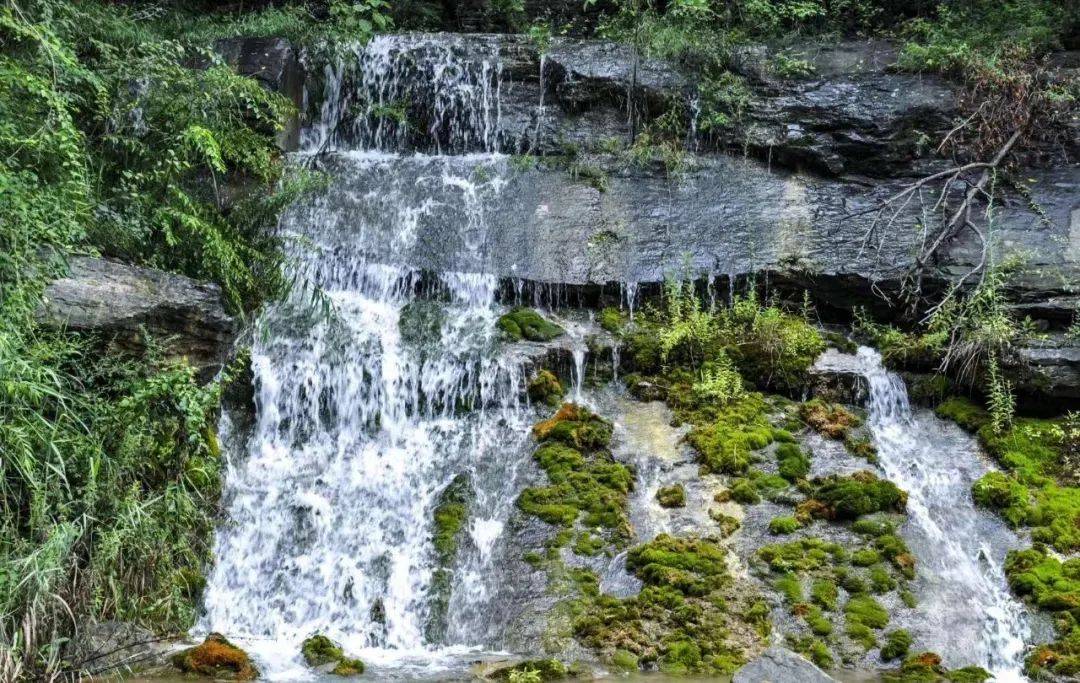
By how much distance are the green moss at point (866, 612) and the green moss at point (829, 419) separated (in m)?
2.38

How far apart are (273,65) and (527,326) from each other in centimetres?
626

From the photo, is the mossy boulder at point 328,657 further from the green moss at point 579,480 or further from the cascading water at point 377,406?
the green moss at point 579,480

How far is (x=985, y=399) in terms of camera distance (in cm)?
1005

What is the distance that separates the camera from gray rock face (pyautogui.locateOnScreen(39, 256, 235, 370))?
772 cm

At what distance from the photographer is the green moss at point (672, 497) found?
8578mm

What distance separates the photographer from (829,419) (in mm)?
9680

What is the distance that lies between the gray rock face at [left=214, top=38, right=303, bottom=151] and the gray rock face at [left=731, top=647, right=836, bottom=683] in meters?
10.3

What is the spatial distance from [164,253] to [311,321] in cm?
182

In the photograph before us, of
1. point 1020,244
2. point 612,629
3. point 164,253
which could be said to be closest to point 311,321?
point 164,253

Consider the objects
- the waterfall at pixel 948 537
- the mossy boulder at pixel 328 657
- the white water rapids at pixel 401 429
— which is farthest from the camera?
the white water rapids at pixel 401 429

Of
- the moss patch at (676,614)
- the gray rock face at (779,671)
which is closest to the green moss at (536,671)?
the moss patch at (676,614)

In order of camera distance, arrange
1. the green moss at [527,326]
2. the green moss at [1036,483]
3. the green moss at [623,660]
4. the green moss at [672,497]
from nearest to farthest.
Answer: the green moss at [623,660]
the green moss at [1036,483]
the green moss at [672,497]
the green moss at [527,326]

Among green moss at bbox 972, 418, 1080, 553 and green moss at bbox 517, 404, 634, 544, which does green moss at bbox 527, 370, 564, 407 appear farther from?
green moss at bbox 972, 418, 1080, 553

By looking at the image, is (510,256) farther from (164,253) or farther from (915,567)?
(915,567)
